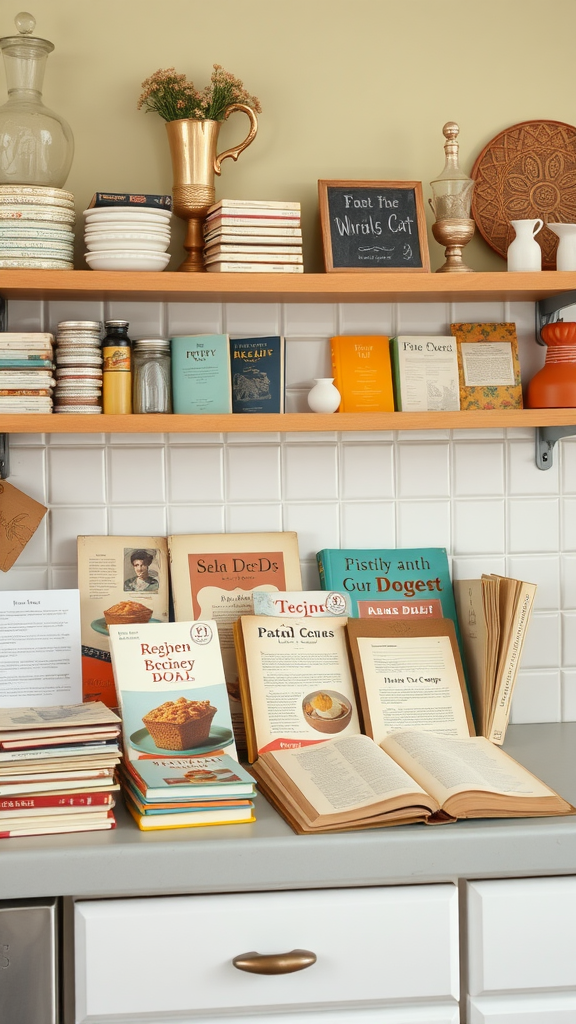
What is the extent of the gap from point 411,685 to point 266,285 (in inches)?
31.2

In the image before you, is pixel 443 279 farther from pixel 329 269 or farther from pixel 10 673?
pixel 10 673

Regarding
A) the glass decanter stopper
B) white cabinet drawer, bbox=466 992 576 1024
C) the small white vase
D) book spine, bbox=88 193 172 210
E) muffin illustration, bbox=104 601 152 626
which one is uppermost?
the glass decanter stopper

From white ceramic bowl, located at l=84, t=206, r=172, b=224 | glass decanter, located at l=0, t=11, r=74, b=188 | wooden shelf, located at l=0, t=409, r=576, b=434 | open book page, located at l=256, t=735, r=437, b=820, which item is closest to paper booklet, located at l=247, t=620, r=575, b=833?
open book page, located at l=256, t=735, r=437, b=820

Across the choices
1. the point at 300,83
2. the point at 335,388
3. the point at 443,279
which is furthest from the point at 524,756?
the point at 300,83

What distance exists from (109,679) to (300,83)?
126cm

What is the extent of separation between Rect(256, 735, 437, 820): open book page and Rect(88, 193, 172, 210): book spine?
999 millimetres

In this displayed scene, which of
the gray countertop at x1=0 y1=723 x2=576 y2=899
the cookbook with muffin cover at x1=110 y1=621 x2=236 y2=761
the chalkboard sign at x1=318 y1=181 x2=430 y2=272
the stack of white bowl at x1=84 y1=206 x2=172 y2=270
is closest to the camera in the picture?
the gray countertop at x1=0 y1=723 x2=576 y2=899

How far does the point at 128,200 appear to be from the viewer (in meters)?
1.64

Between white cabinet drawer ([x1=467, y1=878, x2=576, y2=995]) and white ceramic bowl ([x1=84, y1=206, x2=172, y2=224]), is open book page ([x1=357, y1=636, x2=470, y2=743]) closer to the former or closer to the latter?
white cabinet drawer ([x1=467, y1=878, x2=576, y2=995])

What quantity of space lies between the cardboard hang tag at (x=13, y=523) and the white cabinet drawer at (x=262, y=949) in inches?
29.5

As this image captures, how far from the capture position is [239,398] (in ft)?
5.94

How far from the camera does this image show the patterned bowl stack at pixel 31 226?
1.60m

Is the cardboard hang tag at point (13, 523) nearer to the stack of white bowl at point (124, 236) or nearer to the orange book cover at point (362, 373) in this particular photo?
the stack of white bowl at point (124, 236)

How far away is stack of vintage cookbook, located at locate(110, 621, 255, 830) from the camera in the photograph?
137cm
